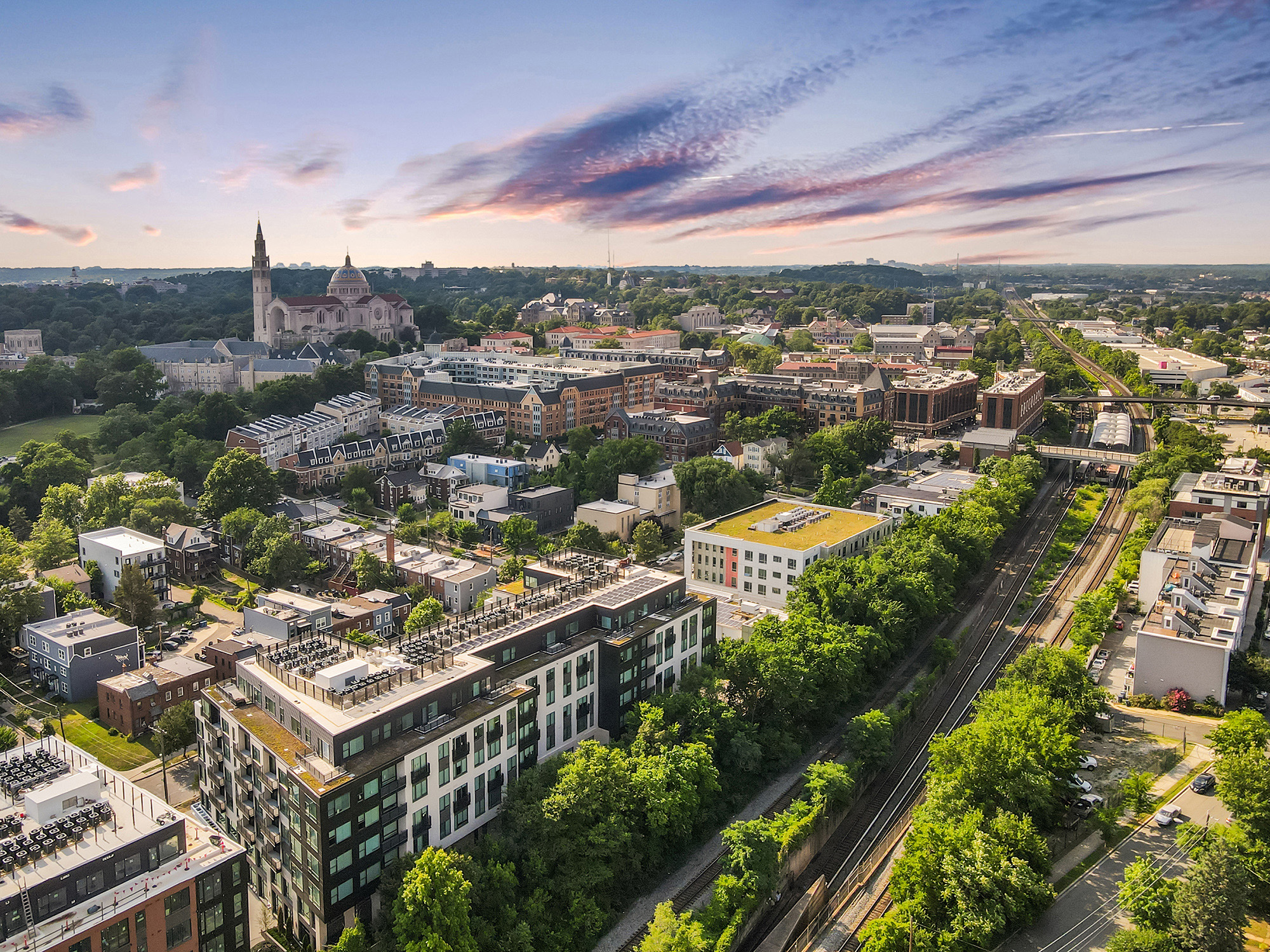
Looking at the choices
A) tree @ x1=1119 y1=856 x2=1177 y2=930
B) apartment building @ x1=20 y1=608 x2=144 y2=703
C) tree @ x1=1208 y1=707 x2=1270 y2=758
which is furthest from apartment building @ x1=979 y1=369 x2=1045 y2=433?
apartment building @ x1=20 y1=608 x2=144 y2=703

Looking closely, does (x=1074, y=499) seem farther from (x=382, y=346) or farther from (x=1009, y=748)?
(x=382, y=346)

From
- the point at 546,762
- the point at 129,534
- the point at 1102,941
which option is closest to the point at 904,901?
the point at 1102,941

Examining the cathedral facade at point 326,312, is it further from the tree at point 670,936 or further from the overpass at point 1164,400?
the tree at point 670,936

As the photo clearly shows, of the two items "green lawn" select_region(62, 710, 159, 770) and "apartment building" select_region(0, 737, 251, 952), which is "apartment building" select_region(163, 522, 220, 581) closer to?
"green lawn" select_region(62, 710, 159, 770)

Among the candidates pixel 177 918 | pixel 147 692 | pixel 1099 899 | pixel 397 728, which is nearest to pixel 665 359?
pixel 147 692

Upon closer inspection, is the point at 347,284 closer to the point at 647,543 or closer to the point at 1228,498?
the point at 647,543

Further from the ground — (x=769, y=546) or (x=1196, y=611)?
(x=769, y=546)

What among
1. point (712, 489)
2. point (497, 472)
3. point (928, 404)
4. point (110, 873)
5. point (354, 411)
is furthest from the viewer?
point (928, 404)
